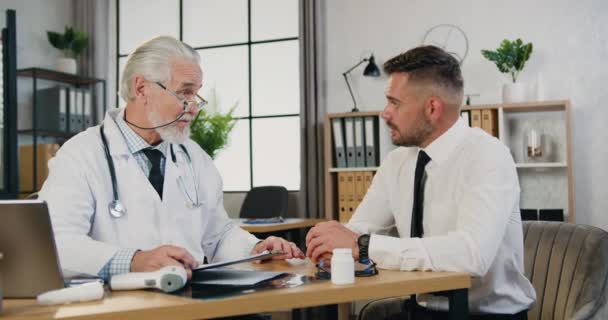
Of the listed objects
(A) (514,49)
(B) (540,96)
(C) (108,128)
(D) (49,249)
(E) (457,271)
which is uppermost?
(A) (514,49)

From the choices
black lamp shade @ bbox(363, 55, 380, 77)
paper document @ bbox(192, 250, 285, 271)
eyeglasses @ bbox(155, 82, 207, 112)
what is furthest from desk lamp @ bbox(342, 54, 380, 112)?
paper document @ bbox(192, 250, 285, 271)

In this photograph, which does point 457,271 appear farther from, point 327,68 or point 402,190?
point 327,68

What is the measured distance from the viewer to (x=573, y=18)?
498 cm

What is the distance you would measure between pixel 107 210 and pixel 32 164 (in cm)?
435

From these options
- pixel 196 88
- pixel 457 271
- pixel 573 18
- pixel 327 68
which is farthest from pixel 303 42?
pixel 457 271

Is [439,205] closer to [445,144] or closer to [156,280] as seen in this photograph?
[445,144]

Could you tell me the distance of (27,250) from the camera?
1.34 metres

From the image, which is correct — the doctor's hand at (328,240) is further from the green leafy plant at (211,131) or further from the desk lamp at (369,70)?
the green leafy plant at (211,131)

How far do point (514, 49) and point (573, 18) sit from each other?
530 millimetres

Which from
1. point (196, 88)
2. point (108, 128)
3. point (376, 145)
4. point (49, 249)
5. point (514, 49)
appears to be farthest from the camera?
point (376, 145)

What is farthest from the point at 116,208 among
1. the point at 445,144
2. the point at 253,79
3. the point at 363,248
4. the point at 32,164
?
the point at 32,164

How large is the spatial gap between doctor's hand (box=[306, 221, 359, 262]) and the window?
3.97 m

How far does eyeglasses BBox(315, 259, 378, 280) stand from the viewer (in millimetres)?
1650

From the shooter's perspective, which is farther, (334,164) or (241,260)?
(334,164)
